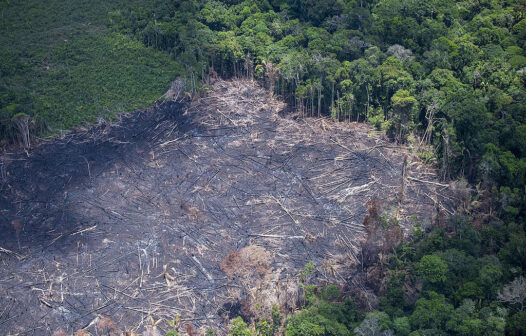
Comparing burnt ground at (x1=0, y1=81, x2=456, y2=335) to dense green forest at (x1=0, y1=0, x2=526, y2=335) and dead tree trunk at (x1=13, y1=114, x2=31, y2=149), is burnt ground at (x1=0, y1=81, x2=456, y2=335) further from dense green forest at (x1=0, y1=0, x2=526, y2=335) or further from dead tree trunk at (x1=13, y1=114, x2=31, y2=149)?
dense green forest at (x1=0, y1=0, x2=526, y2=335)

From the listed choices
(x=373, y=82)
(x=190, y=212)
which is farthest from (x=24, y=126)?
(x=373, y=82)

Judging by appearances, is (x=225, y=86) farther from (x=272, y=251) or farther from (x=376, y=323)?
(x=376, y=323)

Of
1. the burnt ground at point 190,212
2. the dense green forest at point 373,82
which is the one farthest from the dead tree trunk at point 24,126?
the burnt ground at point 190,212

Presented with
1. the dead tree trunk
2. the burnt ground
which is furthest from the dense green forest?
the burnt ground

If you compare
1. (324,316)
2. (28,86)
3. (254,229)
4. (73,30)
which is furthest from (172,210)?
(73,30)

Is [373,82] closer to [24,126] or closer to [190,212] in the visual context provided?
[190,212]

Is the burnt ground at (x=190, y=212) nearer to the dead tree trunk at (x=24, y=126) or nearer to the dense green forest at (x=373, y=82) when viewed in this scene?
the dead tree trunk at (x=24, y=126)

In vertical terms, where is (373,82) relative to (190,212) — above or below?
above
